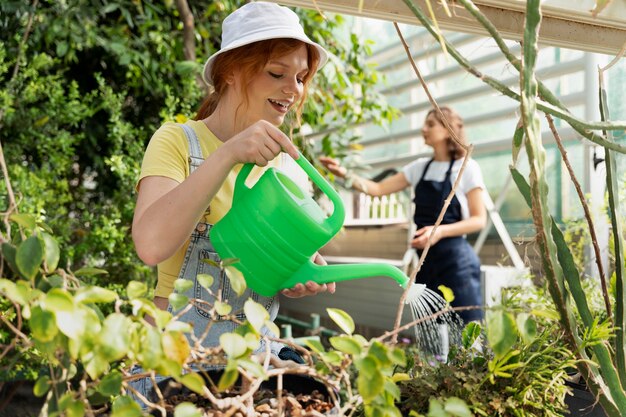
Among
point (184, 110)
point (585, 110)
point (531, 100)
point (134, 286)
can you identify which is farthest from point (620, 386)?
point (585, 110)

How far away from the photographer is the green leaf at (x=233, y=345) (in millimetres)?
619

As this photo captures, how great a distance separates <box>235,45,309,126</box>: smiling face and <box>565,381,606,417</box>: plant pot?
2.43 ft

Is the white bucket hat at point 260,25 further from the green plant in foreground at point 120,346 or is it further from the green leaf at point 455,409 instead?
the green leaf at point 455,409

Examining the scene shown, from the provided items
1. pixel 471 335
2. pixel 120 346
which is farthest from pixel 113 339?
pixel 471 335

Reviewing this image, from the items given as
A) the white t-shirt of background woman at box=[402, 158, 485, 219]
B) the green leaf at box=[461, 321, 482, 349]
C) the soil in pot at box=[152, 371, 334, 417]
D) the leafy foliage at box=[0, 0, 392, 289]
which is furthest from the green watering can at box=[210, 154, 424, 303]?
the white t-shirt of background woman at box=[402, 158, 485, 219]

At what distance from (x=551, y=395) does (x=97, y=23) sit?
3098mm

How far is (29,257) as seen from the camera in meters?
0.63

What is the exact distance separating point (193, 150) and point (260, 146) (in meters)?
0.31

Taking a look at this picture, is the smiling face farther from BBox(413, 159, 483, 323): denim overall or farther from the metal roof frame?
BBox(413, 159, 483, 323): denim overall

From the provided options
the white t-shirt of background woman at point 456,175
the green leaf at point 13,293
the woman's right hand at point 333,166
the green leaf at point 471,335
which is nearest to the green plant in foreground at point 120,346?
the green leaf at point 13,293

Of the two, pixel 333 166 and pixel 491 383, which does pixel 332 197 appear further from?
pixel 333 166

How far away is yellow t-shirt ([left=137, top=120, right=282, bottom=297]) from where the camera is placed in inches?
45.6

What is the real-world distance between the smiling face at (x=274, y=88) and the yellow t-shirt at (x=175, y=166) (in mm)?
101

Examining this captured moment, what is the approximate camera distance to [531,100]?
73cm
